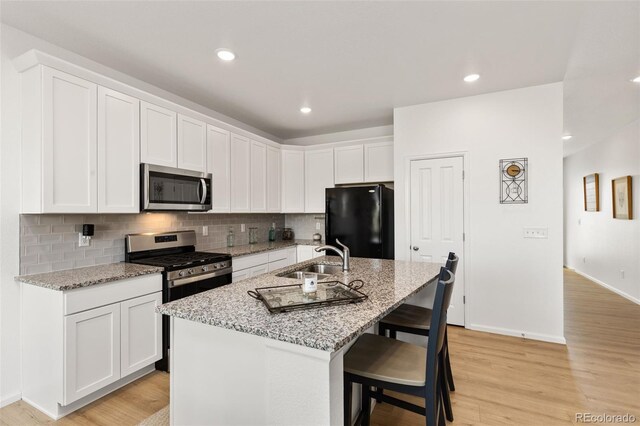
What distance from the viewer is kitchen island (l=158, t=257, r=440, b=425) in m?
Answer: 1.09

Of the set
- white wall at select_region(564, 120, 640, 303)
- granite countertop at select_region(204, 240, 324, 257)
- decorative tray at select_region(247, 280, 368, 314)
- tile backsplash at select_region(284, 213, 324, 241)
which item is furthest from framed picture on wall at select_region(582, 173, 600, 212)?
decorative tray at select_region(247, 280, 368, 314)

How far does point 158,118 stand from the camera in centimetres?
286

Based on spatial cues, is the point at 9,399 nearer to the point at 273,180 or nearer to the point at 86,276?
the point at 86,276

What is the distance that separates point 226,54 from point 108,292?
1.99 metres

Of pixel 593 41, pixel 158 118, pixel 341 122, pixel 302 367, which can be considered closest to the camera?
pixel 302 367

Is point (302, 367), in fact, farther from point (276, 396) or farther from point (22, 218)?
point (22, 218)

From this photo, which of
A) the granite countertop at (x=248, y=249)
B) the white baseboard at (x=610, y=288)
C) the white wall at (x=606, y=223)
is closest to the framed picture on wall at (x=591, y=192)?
the white wall at (x=606, y=223)

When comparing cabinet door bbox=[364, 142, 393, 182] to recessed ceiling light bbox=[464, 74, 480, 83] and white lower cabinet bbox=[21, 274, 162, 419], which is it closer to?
recessed ceiling light bbox=[464, 74, 480, 83]

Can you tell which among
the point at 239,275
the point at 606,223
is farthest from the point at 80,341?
the point at 606,223

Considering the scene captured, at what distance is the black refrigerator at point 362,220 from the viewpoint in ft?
12.5

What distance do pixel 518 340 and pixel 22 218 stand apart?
14.6 ft

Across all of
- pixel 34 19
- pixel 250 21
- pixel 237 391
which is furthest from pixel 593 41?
pixel 34 19

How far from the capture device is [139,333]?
2.42m

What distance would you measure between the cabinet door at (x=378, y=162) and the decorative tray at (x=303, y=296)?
2740mm
